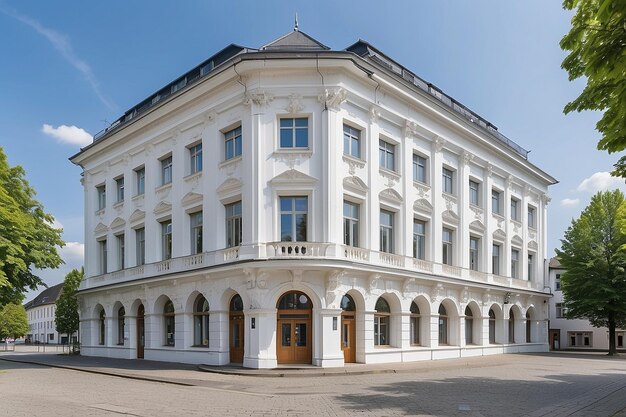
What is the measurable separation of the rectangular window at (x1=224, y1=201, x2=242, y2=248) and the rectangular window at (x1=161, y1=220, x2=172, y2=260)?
17.2 ft

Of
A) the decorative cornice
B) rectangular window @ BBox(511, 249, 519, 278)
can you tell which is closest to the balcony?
rectangular window @ BBox(511, 249, 519, 278)

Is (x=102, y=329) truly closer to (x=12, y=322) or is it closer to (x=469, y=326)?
(x=469, y=326)

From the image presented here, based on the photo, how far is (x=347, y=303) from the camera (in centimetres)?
2419

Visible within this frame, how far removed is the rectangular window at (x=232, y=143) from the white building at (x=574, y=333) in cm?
3445

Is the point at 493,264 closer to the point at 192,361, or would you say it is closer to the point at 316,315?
the point at 316,315

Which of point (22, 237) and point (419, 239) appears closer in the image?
point (22, 237)

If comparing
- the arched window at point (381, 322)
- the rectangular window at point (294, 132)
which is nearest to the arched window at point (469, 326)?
the arched window at point (381, 322)

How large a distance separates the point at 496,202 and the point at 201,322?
66.6ft

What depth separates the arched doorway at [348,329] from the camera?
23844 mm

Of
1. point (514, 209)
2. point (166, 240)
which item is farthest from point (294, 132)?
point (514, 209)

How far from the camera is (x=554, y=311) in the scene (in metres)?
51.2

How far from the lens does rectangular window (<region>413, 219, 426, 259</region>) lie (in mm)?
28359

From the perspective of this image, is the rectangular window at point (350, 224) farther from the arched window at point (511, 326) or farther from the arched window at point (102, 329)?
the arched window at point (102, 329)

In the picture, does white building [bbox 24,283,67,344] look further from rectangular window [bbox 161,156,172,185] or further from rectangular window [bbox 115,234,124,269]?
rectangular window [bbox 161,156,172,185]
